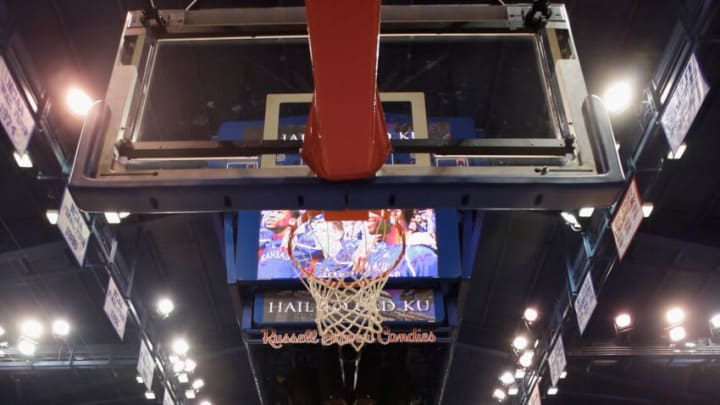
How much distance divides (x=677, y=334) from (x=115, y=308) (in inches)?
386

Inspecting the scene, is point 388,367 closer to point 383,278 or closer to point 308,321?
point 308,321

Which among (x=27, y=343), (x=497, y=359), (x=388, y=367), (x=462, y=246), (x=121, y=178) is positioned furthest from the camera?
(x=497, y=359)

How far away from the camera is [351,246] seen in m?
7.55

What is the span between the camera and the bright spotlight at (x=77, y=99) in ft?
27.7

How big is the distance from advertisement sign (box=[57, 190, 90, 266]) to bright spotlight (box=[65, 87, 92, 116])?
1.13 meters

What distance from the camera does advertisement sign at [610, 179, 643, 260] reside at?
7.77 m

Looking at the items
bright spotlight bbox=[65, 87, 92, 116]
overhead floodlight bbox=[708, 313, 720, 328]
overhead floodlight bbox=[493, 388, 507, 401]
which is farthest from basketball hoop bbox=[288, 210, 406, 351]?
overhead floodlight bbox=[493, 388, 507, 401]

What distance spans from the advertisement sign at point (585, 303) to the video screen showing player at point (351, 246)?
130 inches

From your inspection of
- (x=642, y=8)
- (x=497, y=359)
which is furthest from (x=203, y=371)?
(x=642, y=8)

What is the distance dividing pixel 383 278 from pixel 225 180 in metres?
3.53

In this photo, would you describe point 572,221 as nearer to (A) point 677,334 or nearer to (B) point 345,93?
(A) point 677,334

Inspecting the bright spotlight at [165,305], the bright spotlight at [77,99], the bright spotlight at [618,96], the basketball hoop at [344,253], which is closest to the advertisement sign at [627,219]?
the bright spotlight at [618,96]

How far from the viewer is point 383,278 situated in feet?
22.2

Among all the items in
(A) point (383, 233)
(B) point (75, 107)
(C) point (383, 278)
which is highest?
(B) point (75, 107)
